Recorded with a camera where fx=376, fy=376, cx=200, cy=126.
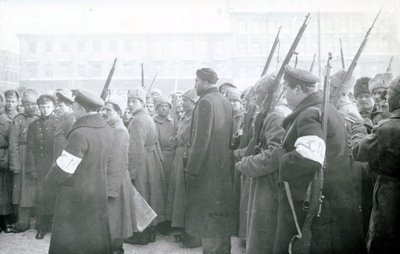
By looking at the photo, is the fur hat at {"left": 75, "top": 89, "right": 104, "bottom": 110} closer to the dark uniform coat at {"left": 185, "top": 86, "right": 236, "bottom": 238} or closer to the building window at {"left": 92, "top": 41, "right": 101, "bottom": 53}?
the dark uniform coat at {"left": 185, "top": 86, "right": 236, "bottom": 238}

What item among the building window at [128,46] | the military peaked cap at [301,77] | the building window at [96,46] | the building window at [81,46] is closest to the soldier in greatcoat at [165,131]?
the military peaked cap at [301,77]

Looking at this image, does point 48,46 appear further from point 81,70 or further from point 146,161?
point 146,161

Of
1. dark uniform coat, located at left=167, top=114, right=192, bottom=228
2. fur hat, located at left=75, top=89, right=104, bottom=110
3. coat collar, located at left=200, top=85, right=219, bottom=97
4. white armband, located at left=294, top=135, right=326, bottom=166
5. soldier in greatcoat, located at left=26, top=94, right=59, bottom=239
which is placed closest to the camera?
white armband, located at left=294, top=135, right=326, bottom=166

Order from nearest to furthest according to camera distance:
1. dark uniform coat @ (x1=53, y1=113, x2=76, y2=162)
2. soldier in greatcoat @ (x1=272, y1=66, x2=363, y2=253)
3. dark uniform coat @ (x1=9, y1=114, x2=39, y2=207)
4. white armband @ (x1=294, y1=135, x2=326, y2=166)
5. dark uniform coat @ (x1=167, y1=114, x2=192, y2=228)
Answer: white armband @ (x1=294, y1=135, x2=326, y2=166) < soldier in greatcoat @ (x1=272, y1=66, x2=363, y2=253) < dark uniform coat @ (x1=53, y1=113, x2=76, y2=162) < dark uniform coat @ (x1=167, y1=114, x2=192, y2=228) < dark uniform coat @ (x1=9, y1=114, x2=39, y2=207)

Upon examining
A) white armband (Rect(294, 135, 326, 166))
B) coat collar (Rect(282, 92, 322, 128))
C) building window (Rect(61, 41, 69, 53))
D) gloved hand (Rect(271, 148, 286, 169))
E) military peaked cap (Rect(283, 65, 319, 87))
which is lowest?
gloved hand (Rect(271, 148, 286, 169))

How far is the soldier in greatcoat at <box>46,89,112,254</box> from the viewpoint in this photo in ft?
12.3

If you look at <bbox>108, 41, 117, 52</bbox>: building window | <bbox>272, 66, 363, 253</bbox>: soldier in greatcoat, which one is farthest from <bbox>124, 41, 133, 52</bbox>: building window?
<bbox>272, 66, 363, 253</bbox>: soldier in greatcoat

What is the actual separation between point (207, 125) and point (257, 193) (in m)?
1.15

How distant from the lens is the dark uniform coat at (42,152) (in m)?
6.49

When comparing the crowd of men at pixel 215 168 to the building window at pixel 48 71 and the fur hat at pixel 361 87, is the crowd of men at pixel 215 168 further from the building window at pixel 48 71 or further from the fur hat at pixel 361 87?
the building window at pixel 48 71

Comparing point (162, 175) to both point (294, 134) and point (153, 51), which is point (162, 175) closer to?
point (294, 134)

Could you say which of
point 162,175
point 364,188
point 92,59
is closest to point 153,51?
point 92,59

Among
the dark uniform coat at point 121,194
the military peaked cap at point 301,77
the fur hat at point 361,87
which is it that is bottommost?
the dark uniform coat at point 121,194

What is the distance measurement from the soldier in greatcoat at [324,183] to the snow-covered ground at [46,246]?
9.06 ft
